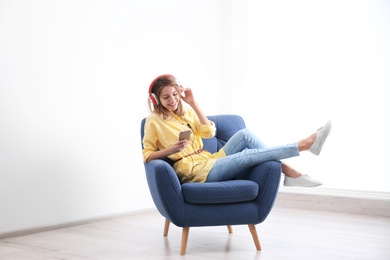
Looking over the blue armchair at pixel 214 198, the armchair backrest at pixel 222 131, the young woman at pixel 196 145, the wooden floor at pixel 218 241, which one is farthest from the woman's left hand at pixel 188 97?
the wooden floor at pixel 218 241

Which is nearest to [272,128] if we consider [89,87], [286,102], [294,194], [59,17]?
[286,102]

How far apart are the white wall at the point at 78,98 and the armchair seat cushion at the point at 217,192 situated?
1.27 meters

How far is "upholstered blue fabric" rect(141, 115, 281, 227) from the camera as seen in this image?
9.61ft

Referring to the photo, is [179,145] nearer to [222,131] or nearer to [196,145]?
[196,145]

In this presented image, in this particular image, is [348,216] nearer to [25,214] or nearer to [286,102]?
[286,102]

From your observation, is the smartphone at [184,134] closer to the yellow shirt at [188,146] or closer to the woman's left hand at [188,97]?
the yellow shirt at [188,146]

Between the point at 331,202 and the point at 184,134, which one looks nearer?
the point at 184,134

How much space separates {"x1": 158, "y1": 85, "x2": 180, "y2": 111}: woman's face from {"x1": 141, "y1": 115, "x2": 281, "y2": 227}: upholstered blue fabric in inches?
15.6

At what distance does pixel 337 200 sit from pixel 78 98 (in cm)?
222

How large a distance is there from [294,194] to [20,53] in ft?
8.35

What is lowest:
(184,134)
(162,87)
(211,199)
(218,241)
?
(218,241)

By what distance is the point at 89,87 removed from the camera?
13.3ft

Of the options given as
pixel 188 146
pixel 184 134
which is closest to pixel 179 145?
pixel 184 134

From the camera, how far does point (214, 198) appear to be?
9.64 feet
